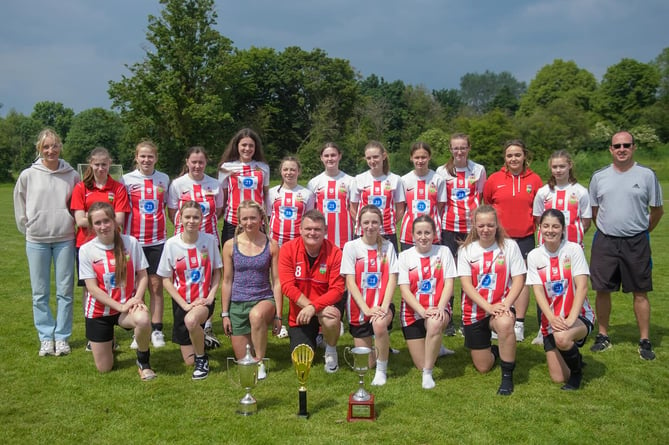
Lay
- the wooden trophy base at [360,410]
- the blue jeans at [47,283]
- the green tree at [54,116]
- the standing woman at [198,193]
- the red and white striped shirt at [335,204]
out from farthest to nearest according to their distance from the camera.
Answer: the green tree at [54,116] < the red and white striped shirt at [335,204] < the standing woman at [198,193] < the blue jeans at [47,283] < the wooden trophy base at [360,410]

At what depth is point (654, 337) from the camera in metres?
5.81

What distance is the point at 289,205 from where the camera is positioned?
5828 mm

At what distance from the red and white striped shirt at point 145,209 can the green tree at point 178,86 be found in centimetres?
3152

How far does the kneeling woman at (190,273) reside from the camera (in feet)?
15.8

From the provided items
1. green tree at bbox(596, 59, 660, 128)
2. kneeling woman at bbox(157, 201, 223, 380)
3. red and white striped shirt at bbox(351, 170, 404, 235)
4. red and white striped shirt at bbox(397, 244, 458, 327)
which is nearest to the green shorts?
kneeling woman at bbox(157, 201, 223, 380)

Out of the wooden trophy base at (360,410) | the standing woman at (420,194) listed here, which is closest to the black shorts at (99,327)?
the wooden trophy base at (360,410)

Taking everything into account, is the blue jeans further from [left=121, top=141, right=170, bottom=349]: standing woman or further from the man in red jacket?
the man in red jacket

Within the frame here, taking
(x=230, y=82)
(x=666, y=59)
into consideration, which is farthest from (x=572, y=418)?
(x=666, y=59)

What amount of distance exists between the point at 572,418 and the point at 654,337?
2564mm

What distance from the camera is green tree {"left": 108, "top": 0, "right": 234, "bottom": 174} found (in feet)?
119

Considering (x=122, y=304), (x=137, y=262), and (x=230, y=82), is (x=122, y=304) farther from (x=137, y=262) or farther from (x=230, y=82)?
(x=230, y=82)

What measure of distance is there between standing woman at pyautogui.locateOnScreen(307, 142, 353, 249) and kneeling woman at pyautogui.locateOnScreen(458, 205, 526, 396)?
153 cm

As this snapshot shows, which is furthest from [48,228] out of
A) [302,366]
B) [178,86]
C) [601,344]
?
[178,86]

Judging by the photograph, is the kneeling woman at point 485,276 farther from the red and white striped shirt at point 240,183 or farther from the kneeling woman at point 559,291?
the red and white striped shirt at point 240,183
